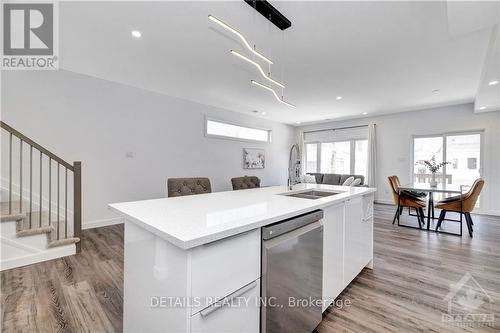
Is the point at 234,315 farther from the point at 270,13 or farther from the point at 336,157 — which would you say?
the point at 336,157

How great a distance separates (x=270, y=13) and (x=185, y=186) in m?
2.06

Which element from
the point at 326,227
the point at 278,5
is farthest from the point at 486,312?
the point at 278,5

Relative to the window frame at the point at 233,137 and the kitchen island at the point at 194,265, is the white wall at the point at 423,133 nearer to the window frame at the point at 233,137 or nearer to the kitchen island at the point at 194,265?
the window frame at the point at 233,137

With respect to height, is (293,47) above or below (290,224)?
above

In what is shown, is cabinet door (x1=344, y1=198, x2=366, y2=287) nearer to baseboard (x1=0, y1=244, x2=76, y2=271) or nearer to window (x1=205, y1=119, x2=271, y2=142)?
baseboard (x1=0, y1=244, x2=76, y2=271)

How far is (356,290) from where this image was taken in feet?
6.64

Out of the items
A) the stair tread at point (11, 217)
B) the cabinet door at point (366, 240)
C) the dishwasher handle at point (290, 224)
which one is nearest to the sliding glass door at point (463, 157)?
the cabinet door at point (366, 240)

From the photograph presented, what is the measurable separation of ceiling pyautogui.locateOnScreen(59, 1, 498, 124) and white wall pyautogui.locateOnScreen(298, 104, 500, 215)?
959 mm

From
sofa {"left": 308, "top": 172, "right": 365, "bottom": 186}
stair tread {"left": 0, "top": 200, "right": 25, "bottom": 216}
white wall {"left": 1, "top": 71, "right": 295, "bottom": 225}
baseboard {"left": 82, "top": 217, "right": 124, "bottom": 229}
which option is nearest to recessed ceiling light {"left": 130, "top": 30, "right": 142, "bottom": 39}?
white wall {"left": 1, "top": 71, "right": 295, "bottom": 225}

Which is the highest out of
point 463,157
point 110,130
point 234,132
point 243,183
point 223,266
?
point 234,132

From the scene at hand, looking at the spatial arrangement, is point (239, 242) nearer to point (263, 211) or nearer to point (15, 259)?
point (263, 211)

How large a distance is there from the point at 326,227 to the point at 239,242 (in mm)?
879

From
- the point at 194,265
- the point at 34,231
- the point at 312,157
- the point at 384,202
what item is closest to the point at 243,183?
the point at 194,265

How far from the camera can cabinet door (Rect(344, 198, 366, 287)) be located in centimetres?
188
